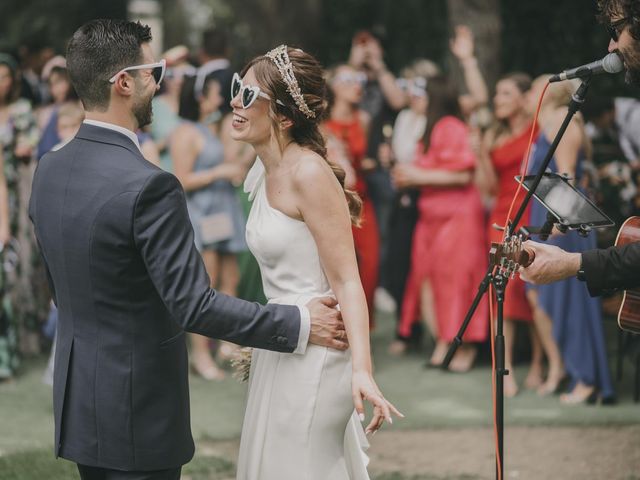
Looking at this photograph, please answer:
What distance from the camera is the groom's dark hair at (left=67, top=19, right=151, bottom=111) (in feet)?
10.2

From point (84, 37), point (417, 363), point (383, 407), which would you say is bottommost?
point (417, 363)

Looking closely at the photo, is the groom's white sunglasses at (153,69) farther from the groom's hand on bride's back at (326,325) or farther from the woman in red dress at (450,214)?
the woman in red dress at (450,214)

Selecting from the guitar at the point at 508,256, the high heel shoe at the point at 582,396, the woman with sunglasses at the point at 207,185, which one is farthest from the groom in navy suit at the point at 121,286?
the woman with sunglasses at the point at 207,185

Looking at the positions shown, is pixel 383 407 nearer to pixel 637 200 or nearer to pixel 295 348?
pixel 295 348

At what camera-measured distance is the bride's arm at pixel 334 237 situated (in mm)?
3379

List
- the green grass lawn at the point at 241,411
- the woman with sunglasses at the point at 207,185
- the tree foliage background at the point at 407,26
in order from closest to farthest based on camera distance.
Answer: the green grass lawn at the point at 241,411, the woman with sunglasses at the point at 207,185, the tree foliage background at the point at 407,26

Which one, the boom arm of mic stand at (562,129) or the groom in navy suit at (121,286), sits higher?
the boom arm of mic stand at (562,129)

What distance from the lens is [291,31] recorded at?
16.5 m

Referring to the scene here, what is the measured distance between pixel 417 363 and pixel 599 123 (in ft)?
10.2

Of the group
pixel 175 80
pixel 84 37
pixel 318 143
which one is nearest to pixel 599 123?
pixel 175 80

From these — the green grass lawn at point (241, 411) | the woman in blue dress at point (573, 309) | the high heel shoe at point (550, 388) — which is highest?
the woman in blue dress at point (573, 309)

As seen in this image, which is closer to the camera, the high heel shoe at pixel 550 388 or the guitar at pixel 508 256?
the guitar at pixel 508 256

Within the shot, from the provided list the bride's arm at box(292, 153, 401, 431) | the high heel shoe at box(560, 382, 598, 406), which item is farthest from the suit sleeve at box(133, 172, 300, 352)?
the high heel shoe at box(560, 382, 598, 406)

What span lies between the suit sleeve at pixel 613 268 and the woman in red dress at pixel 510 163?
3864 millimetres
